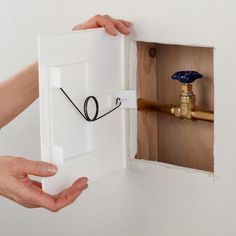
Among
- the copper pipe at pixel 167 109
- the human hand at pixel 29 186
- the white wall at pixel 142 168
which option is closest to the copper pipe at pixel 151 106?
the copper pipe at pixel 167 109

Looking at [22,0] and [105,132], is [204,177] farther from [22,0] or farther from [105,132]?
[22,0]

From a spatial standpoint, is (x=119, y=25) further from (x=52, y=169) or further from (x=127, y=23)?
(x=52, y=169)

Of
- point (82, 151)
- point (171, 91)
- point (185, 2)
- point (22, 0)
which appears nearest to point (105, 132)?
point (82, 151)

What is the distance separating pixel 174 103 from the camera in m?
1.38

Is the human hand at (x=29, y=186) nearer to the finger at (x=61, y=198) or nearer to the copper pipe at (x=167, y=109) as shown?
the finger at (x=61, y=198)

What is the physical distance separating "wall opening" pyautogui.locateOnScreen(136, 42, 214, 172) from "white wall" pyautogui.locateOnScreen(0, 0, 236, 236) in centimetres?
10

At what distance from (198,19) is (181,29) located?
0.15 ft

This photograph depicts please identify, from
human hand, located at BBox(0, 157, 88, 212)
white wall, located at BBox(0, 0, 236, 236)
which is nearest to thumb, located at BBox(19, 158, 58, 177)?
human hand, located at BBox(0, 157, 88, 212)

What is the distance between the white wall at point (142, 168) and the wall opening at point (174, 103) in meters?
0.10

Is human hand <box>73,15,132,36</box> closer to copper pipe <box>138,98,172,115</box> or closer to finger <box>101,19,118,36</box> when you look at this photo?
finger <box>101,19,118,36</box>

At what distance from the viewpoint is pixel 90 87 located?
1206mm

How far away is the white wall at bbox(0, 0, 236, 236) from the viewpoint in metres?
1.13

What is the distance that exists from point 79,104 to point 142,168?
0.75ft

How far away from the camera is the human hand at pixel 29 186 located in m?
1.12
